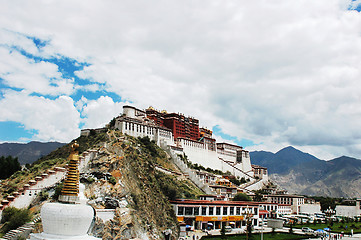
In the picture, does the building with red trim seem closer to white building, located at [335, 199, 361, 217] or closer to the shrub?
the shrub

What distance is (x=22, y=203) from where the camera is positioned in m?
35.0

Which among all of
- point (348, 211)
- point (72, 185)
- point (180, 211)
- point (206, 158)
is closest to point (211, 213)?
point (180, 211)

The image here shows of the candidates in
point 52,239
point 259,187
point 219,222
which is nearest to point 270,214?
point 219,222

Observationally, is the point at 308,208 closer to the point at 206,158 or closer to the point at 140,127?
the point at 206,158

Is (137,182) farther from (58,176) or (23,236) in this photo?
(23,236)

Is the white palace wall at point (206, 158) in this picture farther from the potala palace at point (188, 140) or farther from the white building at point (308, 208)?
the white building at point (308, 208)

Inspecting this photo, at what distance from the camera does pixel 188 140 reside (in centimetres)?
9731

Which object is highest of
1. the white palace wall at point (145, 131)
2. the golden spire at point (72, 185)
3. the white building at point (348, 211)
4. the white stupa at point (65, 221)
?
the white palace wall at point (145, 131)

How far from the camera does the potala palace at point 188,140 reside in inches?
3322

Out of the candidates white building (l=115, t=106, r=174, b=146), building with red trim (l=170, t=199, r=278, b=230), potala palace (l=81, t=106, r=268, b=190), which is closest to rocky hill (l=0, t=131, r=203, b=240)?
building with red trim (l=170, t=199, r=278, b=230)

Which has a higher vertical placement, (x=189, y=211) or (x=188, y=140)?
(x=188, y=140)

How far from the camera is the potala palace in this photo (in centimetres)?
8437

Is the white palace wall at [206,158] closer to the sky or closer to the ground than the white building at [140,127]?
closer to the ground

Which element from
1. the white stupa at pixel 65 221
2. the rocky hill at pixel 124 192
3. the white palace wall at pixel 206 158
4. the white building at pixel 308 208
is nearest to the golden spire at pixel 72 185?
the white stupa at pixel 65 221
